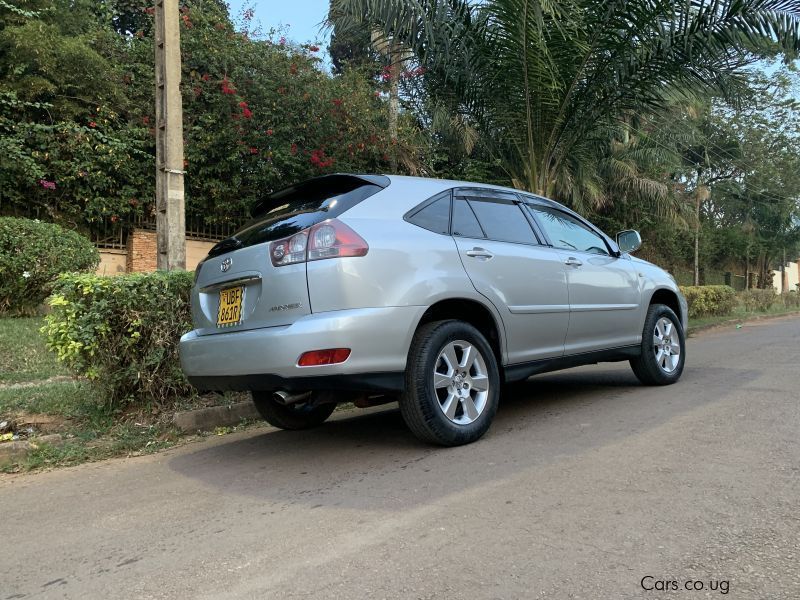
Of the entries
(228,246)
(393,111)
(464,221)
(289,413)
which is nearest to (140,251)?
(393,111)

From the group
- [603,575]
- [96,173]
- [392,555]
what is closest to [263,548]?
[392,555]

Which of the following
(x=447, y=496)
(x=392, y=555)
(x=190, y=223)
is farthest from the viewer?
(x=190, y=223)

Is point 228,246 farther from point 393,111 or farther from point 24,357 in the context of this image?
point 393,111

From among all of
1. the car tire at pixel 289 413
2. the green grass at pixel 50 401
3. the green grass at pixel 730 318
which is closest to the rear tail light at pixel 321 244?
the car tire at pixel 289 413

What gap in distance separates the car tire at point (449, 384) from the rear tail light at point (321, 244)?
0.72 meters

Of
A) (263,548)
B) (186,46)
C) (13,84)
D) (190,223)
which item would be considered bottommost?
(263,548)

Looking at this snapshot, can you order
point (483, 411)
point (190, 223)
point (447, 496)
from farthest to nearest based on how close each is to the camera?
point (190, 223) < point (483, 411) < point (447, 496)

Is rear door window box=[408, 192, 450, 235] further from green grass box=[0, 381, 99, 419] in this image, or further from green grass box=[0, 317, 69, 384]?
green grass box=[0, 317, 69, 384]

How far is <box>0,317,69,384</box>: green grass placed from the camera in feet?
21.6

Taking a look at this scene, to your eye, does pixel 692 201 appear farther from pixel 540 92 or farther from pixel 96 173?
pixel 96 173

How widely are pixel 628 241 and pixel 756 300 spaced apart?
1747cm

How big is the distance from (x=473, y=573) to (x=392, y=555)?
1.21 ft

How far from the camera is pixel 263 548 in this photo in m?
2.80

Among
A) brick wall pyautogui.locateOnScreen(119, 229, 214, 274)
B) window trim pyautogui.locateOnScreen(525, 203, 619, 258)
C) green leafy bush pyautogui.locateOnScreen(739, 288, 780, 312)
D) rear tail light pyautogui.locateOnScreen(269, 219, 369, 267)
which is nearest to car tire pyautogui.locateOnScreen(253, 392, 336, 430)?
rear tail light pyautogui.locateOnScreen(269, 219, 369, 267)
